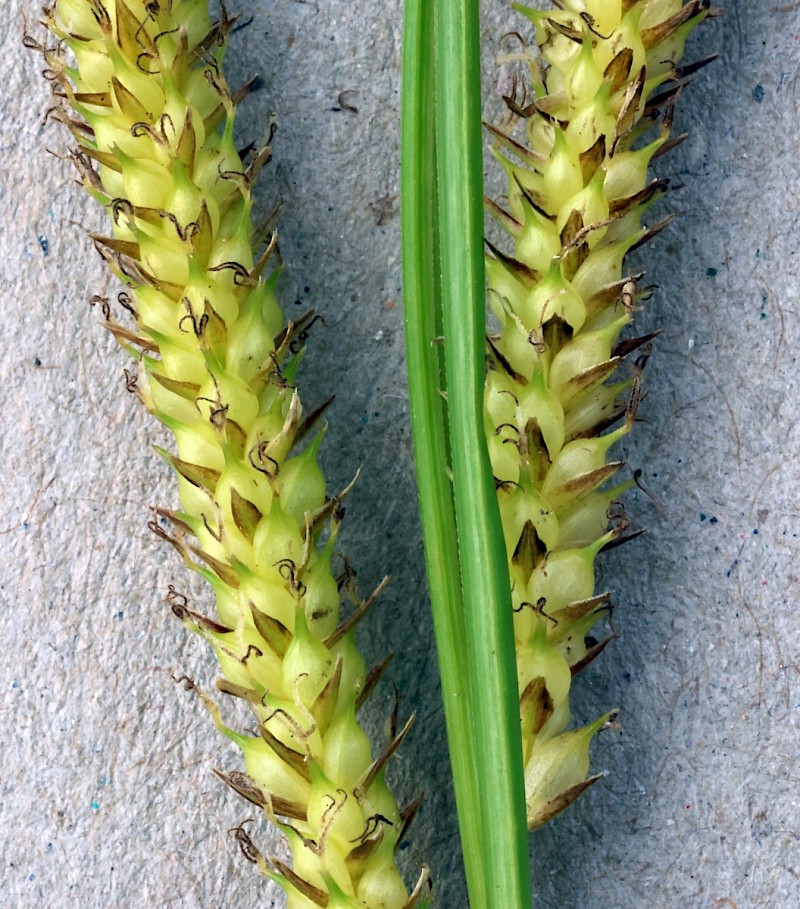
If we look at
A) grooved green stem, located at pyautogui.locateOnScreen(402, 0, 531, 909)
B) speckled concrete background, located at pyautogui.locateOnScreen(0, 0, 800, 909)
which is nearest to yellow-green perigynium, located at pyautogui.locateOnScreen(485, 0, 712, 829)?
grooved green stem, located at pyautogui.locateOnScreen(402, 0, 531, 909)

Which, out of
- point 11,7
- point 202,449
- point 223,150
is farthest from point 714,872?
point 11,7

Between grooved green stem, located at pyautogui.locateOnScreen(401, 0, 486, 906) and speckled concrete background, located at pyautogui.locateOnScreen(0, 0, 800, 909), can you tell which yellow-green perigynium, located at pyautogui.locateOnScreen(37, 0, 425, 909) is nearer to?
grooved green stem, located at pyautogui.locateOnScreen(401, 0, 486, 906)

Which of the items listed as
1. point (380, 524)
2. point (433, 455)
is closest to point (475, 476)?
point (433, 455)

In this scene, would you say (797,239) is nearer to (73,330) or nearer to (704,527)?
(704,527)

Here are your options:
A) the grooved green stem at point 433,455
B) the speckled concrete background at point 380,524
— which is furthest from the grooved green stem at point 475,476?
the speckled concrete background at point 380,524

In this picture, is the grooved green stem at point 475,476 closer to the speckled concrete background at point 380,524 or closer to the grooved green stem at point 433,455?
the grooved green stem at point 433,455
